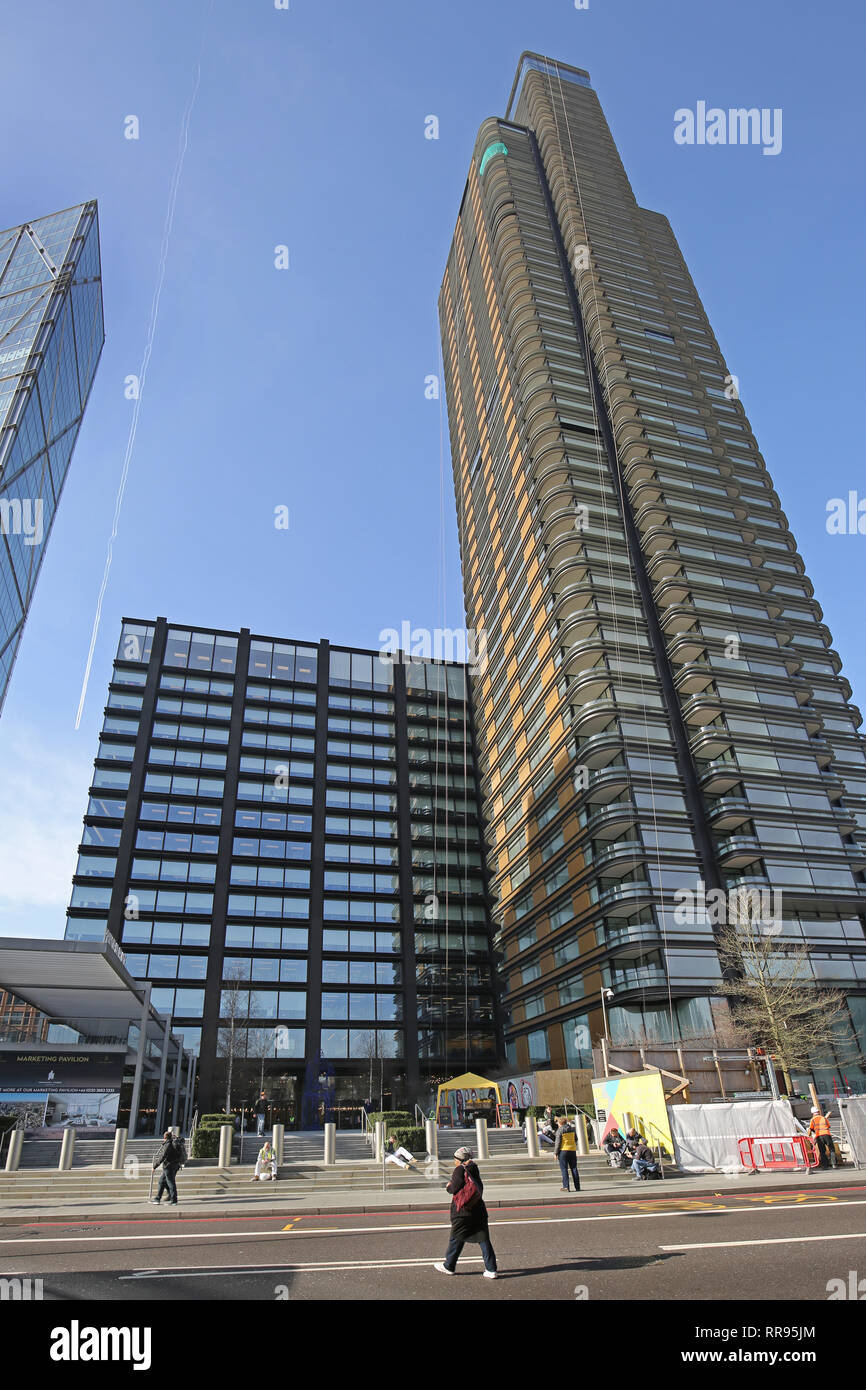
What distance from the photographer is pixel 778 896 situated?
43500 mm

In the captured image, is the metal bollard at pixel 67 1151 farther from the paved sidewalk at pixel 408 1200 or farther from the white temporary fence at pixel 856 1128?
the white temporary fence at pixel 856 1128

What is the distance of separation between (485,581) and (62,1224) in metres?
61.2

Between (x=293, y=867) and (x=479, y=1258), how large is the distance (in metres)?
57.9

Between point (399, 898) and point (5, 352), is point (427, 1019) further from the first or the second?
point (5, 352)

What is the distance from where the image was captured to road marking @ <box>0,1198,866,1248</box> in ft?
41.2

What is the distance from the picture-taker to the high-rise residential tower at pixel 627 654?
44.2 m

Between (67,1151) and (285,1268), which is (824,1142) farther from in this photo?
(67,1151)

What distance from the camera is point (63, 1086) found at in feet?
124

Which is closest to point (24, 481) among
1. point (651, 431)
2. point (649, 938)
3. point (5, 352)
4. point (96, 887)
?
point (5, 352)

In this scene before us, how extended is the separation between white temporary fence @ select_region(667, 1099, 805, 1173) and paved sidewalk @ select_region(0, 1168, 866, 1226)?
1.15 m

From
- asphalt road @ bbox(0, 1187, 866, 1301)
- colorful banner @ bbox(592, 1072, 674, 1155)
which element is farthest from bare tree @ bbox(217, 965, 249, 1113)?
asphalt road @ bbox(0, 1187, 866, 1301)

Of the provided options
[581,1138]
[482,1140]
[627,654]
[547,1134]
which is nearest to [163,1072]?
[547,1134]

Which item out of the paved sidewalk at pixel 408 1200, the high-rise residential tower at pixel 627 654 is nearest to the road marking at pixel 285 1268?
the paved sidewalk at pixel 408 1200

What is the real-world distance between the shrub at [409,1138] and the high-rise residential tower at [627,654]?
1905 cm
